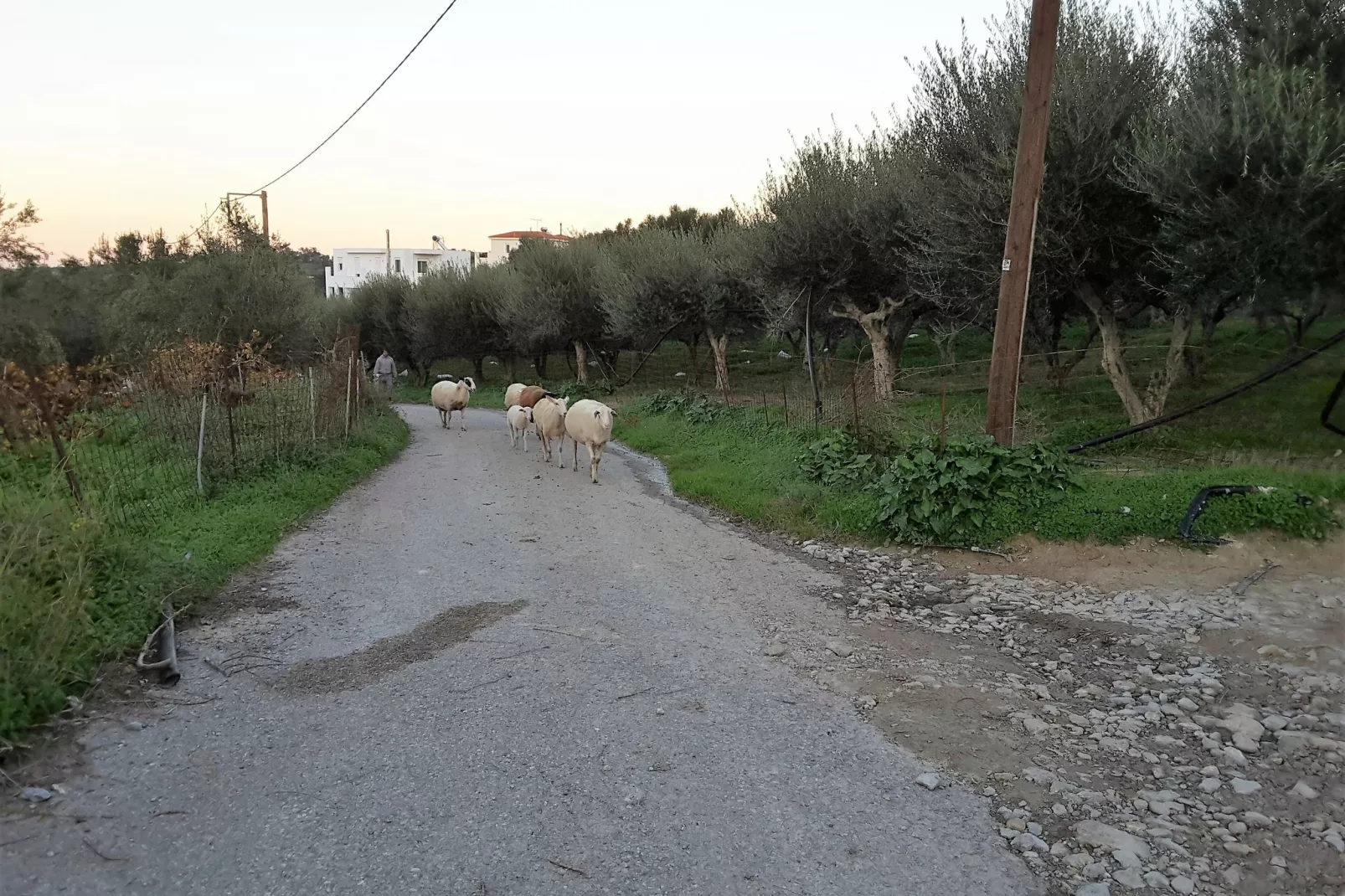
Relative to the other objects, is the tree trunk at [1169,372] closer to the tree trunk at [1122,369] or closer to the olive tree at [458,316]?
the tree trunk at [1122,369]

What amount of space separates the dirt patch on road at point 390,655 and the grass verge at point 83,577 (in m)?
1.19

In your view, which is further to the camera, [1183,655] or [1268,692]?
[1183,655]

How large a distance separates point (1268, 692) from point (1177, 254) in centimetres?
793

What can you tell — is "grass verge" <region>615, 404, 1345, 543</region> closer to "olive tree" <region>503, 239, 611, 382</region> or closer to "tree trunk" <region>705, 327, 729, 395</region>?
"tree trunk" <region>705, 327, 729, 395</region>

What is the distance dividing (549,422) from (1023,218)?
9.42 m

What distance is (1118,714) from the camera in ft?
15.6

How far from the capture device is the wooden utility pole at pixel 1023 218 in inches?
317

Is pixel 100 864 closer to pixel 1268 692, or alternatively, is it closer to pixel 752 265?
pixel 1268 692

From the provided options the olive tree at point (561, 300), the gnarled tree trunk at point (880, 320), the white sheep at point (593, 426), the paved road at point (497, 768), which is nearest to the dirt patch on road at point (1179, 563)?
the paved road at point (497, 768)

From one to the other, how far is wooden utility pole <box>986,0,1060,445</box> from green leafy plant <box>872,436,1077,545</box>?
417 millimetres

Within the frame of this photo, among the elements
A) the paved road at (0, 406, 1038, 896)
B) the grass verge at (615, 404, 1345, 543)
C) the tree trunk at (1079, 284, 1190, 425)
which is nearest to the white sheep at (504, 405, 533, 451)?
the grass verge at (615, 404, 1345, 543)

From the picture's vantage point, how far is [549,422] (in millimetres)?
15539

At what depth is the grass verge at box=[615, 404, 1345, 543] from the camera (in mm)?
7270

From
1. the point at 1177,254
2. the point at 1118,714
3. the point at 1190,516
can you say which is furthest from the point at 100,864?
the point at 1177,254
